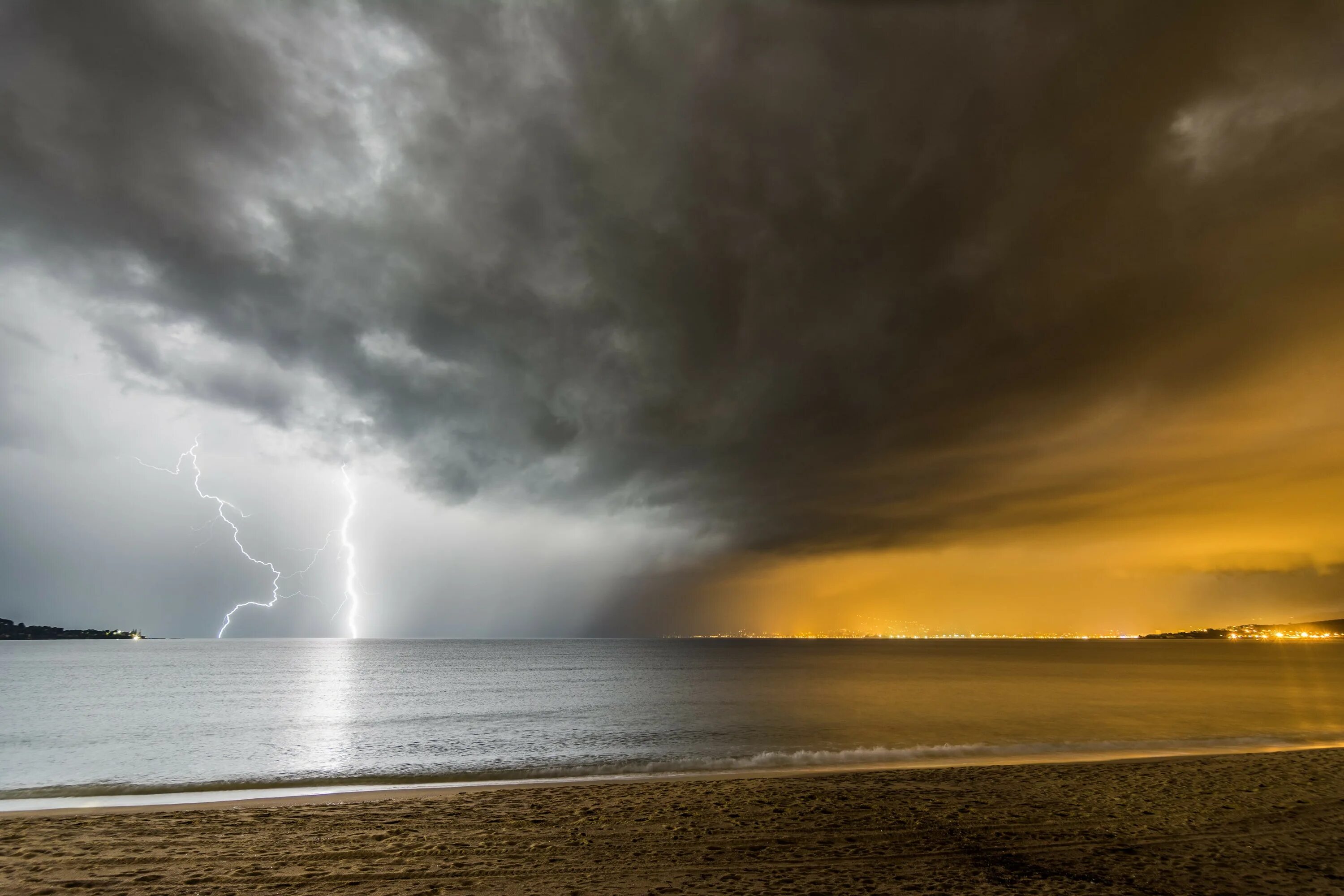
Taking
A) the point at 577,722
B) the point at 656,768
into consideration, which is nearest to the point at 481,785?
the point at 656,768

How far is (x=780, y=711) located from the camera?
4541cm

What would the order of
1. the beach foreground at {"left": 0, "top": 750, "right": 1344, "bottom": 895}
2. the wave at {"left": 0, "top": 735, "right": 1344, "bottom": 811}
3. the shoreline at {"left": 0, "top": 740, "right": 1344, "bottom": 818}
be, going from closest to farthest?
1. the beach foreground at {"left": 0, "top": 750, "right": 1344, "bottom": 895}
2. the shoreline at {"left": 0, "top": 740, "right": 1344, "bottom": 818}
3. the wave at {"left": 0, "top": 735, "right": 1344, "bottom": 811}

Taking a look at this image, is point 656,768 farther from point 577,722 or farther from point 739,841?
point 577,722

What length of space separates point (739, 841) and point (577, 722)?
99.3 ft

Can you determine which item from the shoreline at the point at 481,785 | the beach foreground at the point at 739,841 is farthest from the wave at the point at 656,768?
the beach foreground at the point at 739,841

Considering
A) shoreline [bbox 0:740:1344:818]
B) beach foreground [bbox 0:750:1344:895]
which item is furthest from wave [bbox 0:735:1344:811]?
beach foreground [bbox 0:750:1344:895]

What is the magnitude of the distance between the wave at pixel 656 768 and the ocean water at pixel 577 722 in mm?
164

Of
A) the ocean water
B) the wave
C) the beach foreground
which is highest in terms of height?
the beach foreground

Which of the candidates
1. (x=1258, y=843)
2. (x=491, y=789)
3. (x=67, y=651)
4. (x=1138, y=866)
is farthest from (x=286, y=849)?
(x=67, y=651)

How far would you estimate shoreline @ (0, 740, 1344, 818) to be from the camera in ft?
63.1

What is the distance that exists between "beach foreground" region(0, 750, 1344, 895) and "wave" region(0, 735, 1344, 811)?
13.3 feet

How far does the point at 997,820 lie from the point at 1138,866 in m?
3.74

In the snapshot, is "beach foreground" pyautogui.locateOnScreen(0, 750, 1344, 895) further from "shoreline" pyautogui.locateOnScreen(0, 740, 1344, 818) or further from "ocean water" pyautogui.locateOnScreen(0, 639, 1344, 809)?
"ocean water" pyautogui.locateOnScreen(0, 639, 1344, 809)

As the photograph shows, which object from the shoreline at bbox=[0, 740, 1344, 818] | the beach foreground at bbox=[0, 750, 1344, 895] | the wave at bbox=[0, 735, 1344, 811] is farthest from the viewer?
the wave at bbox=[0, 735, 1344, 811]
